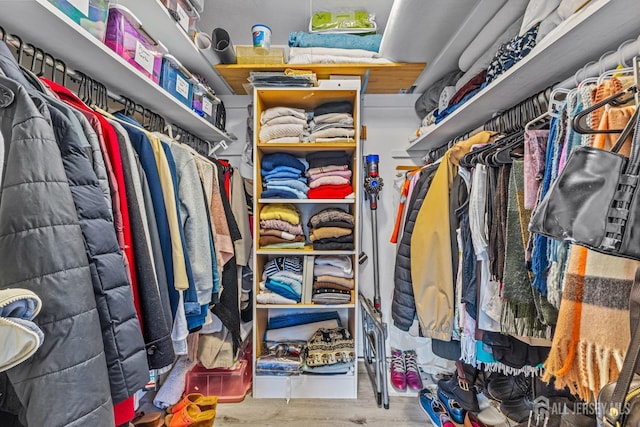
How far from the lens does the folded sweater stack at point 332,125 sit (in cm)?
174

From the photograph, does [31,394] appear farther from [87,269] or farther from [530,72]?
[530,72]

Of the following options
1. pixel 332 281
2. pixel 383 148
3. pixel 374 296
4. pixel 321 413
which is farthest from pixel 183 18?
pixel 321 413

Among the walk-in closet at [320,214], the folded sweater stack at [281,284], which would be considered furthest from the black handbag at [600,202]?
the folded sweater stack at [281,284]

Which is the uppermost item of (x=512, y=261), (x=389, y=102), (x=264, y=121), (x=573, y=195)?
(x=389, y=102)

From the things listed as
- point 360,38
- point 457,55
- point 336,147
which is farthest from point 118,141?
point 457,55

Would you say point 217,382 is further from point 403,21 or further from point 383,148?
point 403,21

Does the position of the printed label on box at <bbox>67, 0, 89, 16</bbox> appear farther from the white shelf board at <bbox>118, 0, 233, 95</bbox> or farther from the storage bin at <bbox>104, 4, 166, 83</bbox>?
the white shelf board at <bbox>118, 0, 233, 95</bbox>

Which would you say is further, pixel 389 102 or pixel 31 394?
pixel 389 102

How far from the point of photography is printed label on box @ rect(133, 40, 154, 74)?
1.11 metres

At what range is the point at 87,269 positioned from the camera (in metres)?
0.56

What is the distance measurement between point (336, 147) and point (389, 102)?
0.68m

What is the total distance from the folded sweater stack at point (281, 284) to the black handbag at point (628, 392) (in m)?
1.43

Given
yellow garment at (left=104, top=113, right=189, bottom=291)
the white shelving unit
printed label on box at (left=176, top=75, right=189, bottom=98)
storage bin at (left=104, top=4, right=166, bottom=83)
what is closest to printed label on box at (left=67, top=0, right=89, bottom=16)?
storage bin at (left=104, top=4, right=166, bottom=83)

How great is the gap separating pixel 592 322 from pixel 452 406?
1.29 metres
